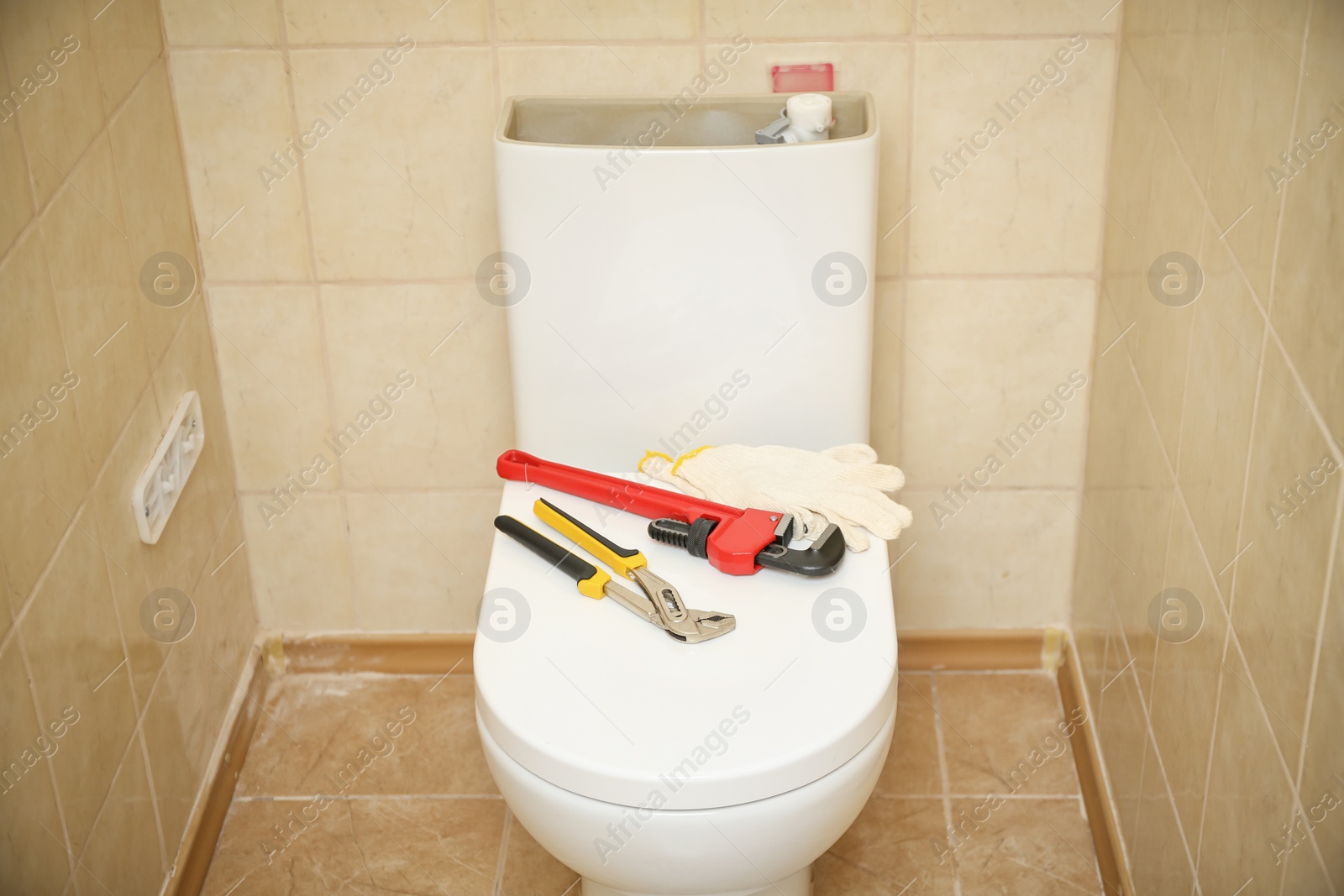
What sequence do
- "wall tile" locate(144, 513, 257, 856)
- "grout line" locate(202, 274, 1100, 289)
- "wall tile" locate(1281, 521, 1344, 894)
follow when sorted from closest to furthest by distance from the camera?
"wall tile" locate(1281, 521, 1344, 894) → "wall tile" locate(144, 513, 257, 856) → "grout line" locate(202, 274, 1100, 289)

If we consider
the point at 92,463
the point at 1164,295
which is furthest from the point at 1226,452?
the point at 92,463

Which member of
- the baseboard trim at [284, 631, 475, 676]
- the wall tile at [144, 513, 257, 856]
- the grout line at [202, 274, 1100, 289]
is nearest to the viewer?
the wall tile at [144, 513, 257, 856]

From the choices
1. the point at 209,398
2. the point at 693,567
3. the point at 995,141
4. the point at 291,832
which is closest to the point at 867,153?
the point at 995,141

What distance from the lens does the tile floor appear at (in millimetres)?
1508

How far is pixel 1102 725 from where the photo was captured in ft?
5.16

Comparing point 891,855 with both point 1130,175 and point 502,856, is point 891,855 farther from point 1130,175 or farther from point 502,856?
point 1130,175

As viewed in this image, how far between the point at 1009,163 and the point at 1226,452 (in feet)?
1.91

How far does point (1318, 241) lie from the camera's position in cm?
85

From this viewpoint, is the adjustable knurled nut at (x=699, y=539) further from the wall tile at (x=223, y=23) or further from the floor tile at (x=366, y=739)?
the wall tile at (x=223, y=23)

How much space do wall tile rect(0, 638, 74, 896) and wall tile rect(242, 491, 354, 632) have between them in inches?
24.6

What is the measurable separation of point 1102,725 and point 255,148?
1.24 meters

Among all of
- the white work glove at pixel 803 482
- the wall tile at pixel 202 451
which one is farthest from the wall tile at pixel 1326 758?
the wall tile at pixel 202 451

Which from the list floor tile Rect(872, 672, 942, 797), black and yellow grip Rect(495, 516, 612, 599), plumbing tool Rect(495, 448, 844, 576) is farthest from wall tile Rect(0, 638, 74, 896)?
floor tile Rect(872, 672, 942, 797)

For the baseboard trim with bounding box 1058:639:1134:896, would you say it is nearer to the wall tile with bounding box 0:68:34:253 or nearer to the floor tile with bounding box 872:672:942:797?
the floor tile with bounding box 872:672:942:797
